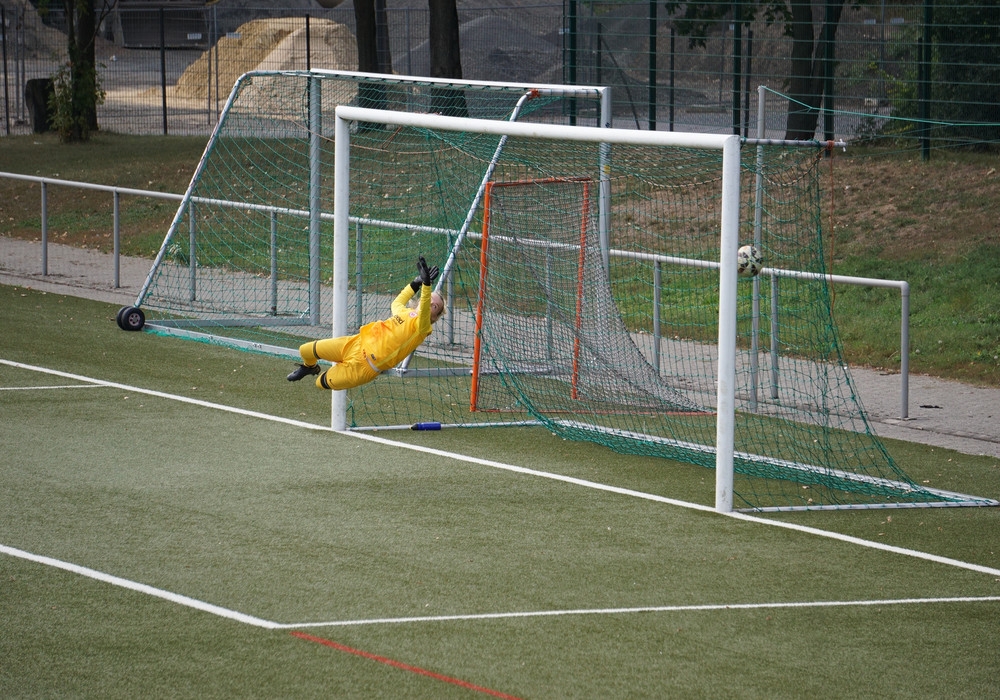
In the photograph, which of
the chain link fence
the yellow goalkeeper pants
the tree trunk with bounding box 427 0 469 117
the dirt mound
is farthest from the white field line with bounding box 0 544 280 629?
the dirt mound

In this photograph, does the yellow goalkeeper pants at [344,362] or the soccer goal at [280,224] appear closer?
the yellow goalkeeper pants at [344,362]

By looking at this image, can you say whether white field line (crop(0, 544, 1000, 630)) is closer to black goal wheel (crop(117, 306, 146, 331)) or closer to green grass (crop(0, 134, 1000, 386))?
green grass (crop(0, 134, 1000, 386))

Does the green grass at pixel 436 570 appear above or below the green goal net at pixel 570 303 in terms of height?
below

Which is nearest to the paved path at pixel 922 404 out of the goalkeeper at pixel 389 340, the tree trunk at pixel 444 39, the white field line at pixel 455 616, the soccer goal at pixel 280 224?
the soccer goal at pixel 280 224

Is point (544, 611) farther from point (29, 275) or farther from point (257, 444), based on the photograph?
point (29, 275)

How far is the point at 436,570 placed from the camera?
717 cm

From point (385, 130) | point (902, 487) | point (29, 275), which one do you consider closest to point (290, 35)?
point (29, 275)

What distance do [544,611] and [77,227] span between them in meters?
15.6

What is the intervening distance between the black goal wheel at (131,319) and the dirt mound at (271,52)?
881 inches

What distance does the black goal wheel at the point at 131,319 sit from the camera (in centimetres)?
1296

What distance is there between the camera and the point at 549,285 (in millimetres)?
11219

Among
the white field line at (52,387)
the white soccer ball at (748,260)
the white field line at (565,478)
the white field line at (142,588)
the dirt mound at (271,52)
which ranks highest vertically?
the dirt mound at (271,52)

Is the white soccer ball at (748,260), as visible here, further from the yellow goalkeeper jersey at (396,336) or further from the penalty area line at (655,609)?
the penalty area line at (655,609)

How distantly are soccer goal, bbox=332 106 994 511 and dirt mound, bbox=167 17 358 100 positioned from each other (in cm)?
2308
